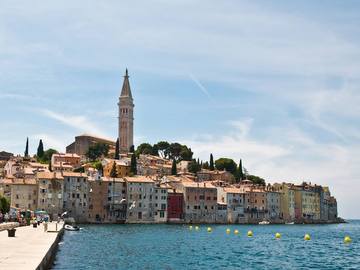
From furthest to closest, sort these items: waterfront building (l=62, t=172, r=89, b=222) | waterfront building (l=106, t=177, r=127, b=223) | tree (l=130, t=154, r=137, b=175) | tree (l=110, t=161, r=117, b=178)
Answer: tree (l=130, t=154, r=137, b=175) → tree (l=110, t=161, r=117, b=178) → waterfront building (l=106, t=177, r=127, b=223) → waterfront building (l=62, t=172, r=89, b=222)

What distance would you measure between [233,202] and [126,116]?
186 ft

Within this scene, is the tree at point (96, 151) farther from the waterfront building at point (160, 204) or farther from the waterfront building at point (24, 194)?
the waterfront building at point (24, 194)

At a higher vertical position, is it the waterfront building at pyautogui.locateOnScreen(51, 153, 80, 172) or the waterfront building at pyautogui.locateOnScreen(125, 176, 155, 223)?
the waterfront building at pyautogui.locateOnScreen(51, 153, 80, 172)

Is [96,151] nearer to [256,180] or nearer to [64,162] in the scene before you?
[64,162]

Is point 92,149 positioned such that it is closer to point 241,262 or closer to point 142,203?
point 142,203

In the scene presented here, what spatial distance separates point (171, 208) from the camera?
4358 inches

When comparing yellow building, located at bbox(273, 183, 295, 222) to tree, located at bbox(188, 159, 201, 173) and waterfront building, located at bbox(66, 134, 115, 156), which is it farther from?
waterfront building, located at bbox(66, 134, 115, 156)

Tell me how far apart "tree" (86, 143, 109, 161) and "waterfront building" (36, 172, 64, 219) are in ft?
155

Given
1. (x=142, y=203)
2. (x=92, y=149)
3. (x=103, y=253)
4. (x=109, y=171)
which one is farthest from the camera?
(x=92, y=149)

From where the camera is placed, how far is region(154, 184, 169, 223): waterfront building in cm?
10794

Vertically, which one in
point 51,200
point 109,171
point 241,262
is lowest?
point 241,262

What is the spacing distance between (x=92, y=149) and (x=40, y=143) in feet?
51.4

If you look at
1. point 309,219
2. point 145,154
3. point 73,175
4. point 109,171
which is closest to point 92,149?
point 145,154

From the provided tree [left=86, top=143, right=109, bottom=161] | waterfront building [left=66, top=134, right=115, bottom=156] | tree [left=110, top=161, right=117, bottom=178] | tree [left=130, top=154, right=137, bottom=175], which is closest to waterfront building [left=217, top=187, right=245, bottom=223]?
tree [left=130, top=154, right=137, bottom=175]
